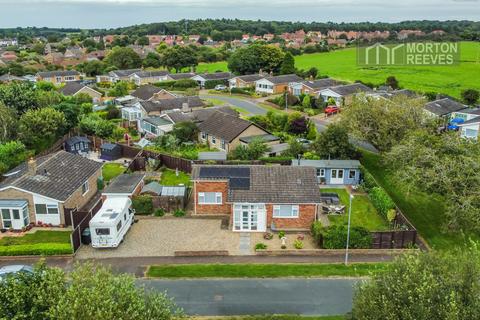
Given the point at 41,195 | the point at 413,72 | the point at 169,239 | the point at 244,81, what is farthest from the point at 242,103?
the point at 413,72

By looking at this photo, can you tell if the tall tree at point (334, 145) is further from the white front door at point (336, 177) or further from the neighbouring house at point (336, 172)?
the white front door at point (336, 177)

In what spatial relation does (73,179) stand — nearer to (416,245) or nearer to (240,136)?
(240,136)

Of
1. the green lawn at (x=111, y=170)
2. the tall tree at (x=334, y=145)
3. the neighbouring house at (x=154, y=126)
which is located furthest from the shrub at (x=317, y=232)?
the neighbouring house at (x=154, y=126)

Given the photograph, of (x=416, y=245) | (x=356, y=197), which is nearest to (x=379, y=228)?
(x=416, y=245)

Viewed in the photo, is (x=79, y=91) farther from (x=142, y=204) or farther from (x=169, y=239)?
(x=169, y=239)

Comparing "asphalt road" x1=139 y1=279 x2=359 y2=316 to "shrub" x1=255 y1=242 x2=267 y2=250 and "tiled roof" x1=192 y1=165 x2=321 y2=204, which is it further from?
"tiled roof" x1=192 y1=165 x2=321 y2=204

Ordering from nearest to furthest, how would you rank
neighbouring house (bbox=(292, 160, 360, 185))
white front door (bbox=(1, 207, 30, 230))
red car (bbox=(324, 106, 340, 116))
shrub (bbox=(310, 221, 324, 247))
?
shrub (bbox=(310, 221, 324, 247)) → white front door (bbox=(1, 207, 30, 230)) → neighbouring house (bbox=(292, 160, 360, 185)) → red car (bbox=(324, 106, 340, 116))

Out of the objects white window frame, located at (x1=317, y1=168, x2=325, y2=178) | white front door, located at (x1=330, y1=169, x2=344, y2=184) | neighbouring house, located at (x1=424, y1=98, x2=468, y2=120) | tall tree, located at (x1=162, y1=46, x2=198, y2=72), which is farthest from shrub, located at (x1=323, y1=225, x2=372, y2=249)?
tall tree, located at (x1=162, y1=46, x2=198, y2=72)

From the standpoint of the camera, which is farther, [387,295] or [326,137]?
[326,137]
